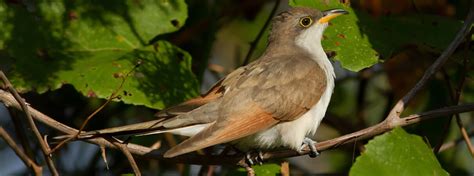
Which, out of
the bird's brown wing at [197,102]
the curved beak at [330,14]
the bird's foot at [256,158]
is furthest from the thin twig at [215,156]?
the curved beak at [330,14]

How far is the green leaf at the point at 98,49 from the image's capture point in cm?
530

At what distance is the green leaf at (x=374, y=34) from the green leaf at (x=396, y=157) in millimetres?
920

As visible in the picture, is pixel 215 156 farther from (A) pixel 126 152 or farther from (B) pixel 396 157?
(B) pixel 396 157

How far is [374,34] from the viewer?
5559 mm

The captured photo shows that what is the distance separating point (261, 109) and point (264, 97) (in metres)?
→ 0.13

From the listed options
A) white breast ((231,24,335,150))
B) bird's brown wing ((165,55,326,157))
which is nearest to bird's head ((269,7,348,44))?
bird's brown wing ((165,55,326,157))

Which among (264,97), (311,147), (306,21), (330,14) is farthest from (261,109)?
(306,21)

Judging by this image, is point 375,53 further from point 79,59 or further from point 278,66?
point 79,59

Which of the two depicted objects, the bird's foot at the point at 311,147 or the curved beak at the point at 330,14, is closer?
the bird's foot at the point at 311,147

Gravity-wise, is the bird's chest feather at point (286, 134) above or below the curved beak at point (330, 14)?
below

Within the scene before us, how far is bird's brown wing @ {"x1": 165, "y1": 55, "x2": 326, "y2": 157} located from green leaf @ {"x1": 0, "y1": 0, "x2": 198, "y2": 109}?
44 centimetres

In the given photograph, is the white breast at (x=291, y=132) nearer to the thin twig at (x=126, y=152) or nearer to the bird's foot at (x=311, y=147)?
the bird's foot at (x=311, y=147)

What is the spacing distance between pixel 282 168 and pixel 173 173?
2495 mm

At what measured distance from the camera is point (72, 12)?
5.82 metres
